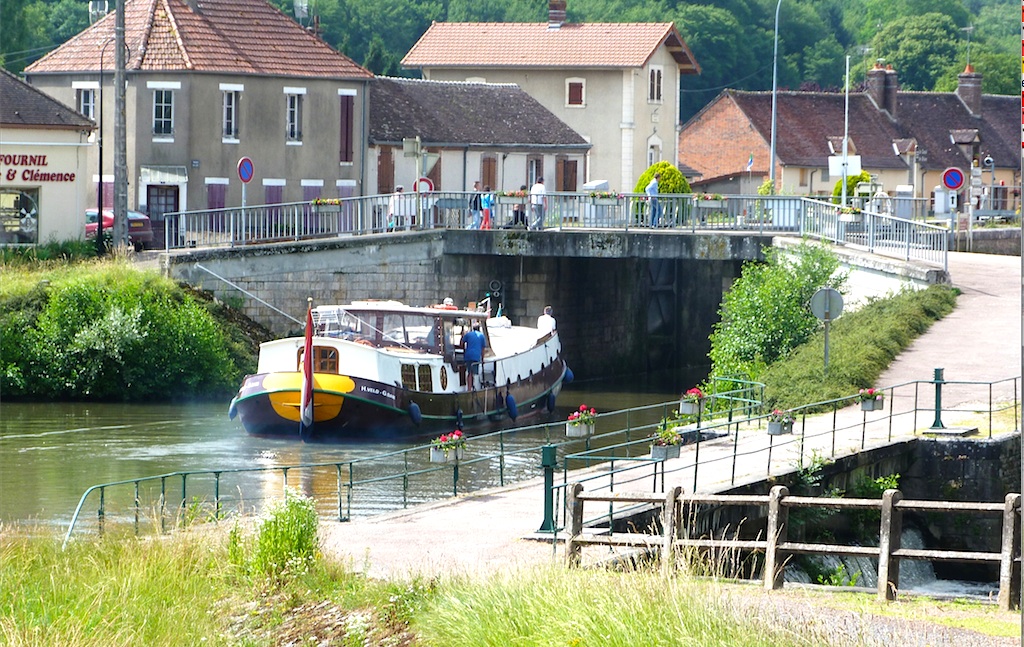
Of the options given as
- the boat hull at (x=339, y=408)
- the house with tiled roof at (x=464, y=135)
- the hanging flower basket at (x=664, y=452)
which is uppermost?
the house with tiled roof at (x=464, y=135)

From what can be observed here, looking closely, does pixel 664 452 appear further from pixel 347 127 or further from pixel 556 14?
pixel 556 14

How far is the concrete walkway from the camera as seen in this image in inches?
627

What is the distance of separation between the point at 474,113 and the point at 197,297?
20037 millimetres

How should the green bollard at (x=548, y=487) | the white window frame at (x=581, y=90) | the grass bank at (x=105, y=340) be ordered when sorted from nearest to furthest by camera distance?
the green bollard at (x=548, y=487), the grass bank at (x=105, y=340), the white window frame at (x=581, y=90)

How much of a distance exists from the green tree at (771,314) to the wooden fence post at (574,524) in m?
16.3

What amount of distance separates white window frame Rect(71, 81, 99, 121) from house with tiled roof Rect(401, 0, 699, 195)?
19.8m

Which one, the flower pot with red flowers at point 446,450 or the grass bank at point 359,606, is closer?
the grass bank at point 359,606

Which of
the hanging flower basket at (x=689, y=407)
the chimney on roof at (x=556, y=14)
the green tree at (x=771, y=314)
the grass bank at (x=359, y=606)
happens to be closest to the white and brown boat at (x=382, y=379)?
the green tree at (x=771, y=314)

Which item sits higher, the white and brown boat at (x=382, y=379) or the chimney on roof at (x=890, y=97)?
the chimney on roof at (x=890, y=97)

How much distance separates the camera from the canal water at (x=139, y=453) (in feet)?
79.2

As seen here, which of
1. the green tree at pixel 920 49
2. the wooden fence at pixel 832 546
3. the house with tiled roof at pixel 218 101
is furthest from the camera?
the green tree at pixel 920 49

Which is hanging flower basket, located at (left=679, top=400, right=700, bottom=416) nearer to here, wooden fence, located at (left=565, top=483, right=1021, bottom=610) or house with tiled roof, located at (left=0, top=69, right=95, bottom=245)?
wooden fence, located at (left=565, top=483, right=1021, bottom=610)

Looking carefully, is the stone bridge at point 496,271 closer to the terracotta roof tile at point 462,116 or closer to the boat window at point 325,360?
the terracotta roof tile at point 462,116

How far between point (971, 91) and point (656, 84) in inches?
948
